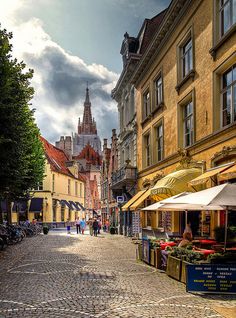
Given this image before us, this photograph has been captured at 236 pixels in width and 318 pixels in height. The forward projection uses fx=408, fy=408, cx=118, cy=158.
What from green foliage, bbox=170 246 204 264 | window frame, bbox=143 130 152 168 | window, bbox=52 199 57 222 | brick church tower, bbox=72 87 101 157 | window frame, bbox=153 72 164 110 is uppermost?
brick church tower, bbox=72 87 101 157

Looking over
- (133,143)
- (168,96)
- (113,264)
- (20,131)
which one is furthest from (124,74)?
(113,264)

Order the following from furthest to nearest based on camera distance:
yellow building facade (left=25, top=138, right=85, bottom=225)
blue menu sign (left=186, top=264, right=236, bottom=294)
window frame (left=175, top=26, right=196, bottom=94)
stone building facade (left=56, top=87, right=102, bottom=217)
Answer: stone building facade (left=56, top=87, right=102, bottom=217)
yellow building facade (left=25, top=138, right=85, bottom=225)
window frame (left=175, top=26, right=196, bottom=94)
blue menu sign (left=186, top=264, right=236, bottom=294)

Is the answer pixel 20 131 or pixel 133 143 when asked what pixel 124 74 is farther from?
pixel 20 131

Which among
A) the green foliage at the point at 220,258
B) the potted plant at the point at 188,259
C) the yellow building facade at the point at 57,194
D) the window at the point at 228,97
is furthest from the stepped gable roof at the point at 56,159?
the green foliage at the point at 220,258

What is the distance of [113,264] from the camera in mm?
14516

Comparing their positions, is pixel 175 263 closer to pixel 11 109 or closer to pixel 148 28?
pixel 11 109

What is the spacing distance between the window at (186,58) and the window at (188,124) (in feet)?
5.14

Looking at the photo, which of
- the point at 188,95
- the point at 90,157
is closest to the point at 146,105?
the point at 188,95

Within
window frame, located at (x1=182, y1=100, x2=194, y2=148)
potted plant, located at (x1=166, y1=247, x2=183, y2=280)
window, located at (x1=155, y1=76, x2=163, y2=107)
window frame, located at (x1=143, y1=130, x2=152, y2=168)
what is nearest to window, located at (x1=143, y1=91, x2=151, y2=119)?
window frame, located at (x1=143, y1=130, x2=152, y2=168)

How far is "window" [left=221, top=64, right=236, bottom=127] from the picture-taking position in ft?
48.1

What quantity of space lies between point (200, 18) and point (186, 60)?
2.75 meters

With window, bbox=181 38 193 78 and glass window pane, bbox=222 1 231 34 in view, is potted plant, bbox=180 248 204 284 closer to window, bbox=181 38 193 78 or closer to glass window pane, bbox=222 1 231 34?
glass window pane, bbox=222 1 231 34

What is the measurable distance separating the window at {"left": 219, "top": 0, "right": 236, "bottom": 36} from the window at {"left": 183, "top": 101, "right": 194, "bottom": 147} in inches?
173

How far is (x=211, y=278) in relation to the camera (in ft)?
29.7
